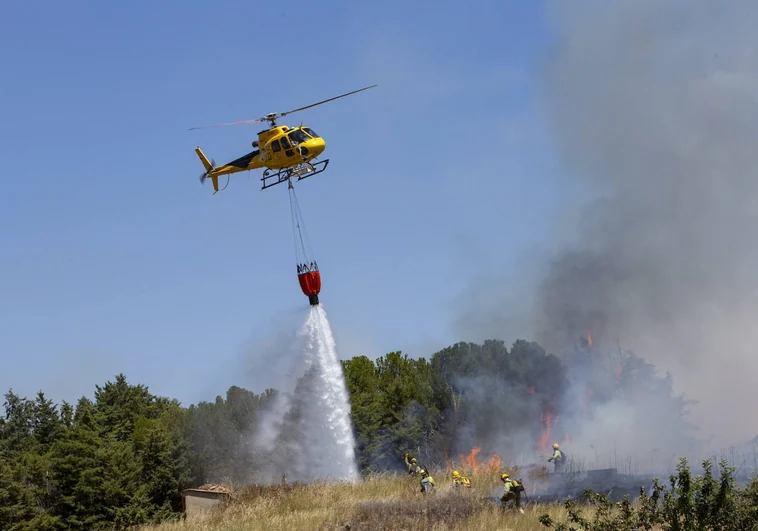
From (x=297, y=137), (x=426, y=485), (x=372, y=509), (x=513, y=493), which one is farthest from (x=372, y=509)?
(x=297, y=137)

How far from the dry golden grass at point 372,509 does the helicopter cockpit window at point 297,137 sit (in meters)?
14.5

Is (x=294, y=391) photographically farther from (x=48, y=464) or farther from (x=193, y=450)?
(x=48, y=464)

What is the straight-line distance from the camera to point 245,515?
3225cm

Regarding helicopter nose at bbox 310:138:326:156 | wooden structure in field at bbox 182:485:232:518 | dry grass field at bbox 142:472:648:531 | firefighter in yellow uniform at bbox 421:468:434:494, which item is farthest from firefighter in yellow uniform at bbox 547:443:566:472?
helicopter nose at bbox 310:138:326:156

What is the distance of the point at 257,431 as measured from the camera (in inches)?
2212

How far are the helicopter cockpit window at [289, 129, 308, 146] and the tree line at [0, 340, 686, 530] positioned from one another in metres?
20.8

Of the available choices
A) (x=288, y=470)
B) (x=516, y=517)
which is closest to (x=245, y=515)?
(x=516, y=517)

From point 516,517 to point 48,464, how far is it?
40.8 meters

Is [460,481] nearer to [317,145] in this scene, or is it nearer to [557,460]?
[557,460]

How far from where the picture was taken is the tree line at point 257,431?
52.8 m

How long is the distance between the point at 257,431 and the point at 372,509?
1101 inches

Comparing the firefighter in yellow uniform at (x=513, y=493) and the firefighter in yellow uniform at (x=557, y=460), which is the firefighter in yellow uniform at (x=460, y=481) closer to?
the firefighter in yellow uniform at (x=513, y=493)

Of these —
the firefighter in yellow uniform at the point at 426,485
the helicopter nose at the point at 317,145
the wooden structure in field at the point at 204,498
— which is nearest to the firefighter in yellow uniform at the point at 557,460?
the firefighter in yellow uniform at the point at 426,485

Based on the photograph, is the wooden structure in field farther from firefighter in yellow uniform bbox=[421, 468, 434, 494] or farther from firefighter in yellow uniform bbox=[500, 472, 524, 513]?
firefighter in yellow uniform bbox=[500, 472, 524, 513]
